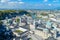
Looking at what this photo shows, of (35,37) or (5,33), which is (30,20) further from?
(5,33)

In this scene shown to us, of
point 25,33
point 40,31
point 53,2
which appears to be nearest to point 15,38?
point 25,33

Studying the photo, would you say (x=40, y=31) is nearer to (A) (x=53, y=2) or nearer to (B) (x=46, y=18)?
(B) (x=46, y=18)

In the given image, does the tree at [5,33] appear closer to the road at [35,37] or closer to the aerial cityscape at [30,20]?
the aerial cityscape at [30,20]

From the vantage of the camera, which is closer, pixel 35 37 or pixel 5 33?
pixel 35 37

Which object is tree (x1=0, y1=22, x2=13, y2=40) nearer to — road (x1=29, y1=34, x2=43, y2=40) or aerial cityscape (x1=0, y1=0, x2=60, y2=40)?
aerial cityscape (x1=0, y1=0, x2=60, y2=40)

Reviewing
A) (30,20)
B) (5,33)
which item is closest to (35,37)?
(30,20)

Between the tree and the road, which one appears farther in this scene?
the tree

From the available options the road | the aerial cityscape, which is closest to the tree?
the aerial cityscape

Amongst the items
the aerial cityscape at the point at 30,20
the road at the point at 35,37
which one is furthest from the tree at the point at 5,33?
the road at the point at 35,37
